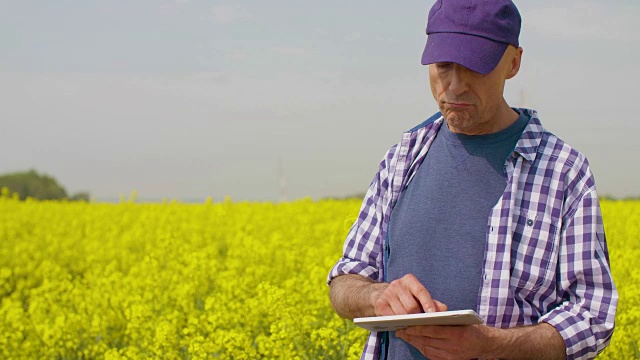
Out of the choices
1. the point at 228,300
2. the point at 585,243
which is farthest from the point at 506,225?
the point at 228,300

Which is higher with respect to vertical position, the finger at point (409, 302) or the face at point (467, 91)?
the face at point (467, 91)

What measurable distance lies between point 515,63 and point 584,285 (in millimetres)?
512

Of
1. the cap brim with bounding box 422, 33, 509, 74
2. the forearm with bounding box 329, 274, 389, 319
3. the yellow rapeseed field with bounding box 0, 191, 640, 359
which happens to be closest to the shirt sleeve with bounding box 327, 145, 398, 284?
the forearm with bounding box 329, 274, 389, 319

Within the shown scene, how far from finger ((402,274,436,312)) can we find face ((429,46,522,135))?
367 mm

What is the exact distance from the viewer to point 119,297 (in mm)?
5379

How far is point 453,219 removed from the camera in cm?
188

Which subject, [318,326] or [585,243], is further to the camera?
[318,326]

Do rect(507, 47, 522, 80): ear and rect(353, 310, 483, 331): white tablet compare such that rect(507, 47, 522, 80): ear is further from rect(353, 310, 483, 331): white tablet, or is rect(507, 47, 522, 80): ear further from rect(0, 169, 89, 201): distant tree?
rect(0, 169, 89, 201): distant tree

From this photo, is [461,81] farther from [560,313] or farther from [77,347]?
[77,347]

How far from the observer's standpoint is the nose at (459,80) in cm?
180

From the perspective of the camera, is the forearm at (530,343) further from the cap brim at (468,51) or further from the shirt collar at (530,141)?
the cap brim at (468,51)

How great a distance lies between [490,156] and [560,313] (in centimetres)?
37

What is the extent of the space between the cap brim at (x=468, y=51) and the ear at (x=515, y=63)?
0.08 metres

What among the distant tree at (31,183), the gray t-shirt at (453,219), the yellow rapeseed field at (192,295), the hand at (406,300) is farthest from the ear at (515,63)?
the distant tree at (31,183)
